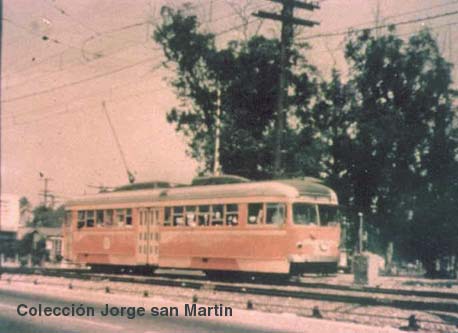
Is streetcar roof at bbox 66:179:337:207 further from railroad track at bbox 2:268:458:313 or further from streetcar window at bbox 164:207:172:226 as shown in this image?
railroad track at bbox 2:268:458:313

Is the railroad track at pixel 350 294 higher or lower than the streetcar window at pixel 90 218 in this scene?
lower

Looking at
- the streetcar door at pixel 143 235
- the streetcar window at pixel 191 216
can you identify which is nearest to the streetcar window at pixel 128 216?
the streetcar door at pixel 143 235

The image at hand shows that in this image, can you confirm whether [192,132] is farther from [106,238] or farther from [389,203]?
[106,238]

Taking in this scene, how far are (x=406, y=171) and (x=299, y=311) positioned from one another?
21779mm

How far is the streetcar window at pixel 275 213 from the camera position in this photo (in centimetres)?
2078

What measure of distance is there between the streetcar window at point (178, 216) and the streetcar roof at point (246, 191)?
1.09ft

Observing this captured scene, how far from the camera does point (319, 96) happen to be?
40094mm

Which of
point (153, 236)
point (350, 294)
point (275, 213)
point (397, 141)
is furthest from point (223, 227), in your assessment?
point (397, 141)

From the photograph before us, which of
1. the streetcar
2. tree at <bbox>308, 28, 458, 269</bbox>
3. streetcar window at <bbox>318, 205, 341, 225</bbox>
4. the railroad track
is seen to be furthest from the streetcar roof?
tree at <bbox>308, 28, 458, 269</bbox>

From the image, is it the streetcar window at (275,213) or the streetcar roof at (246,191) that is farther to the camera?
the streetcar roof at (246,191)

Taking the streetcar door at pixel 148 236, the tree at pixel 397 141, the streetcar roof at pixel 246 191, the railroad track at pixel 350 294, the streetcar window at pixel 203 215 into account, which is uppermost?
the tree at pixel 397 141

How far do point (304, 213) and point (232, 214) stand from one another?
2179 millimetres

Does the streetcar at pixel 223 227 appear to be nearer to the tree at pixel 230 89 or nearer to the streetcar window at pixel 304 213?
the streetcar window at pixel 304 213

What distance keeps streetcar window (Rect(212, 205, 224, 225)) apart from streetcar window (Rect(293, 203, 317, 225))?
2456 millimetres
